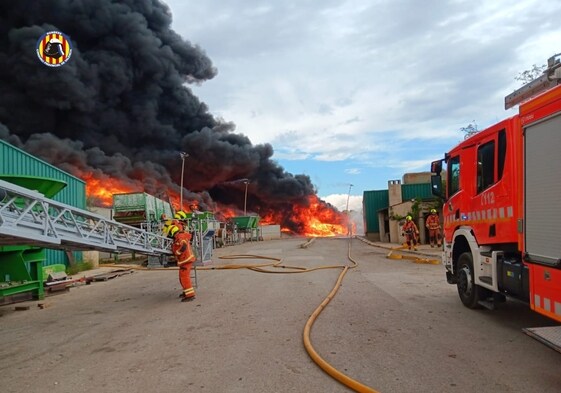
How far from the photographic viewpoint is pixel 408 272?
38.3 ft

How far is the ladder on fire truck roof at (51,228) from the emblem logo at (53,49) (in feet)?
107

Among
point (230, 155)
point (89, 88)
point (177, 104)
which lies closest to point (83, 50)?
point (89, 88)

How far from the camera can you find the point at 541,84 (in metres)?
4.87

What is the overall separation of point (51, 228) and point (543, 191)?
19.7ft

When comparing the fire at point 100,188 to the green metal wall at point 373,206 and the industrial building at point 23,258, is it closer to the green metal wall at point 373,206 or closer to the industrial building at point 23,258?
the green metal wall at point 373,206

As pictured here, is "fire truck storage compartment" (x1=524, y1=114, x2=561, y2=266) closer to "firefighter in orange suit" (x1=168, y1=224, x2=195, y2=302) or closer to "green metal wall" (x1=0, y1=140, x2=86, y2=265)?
"firefighter in orange suit" (x1=168, y1=224, x2=195, y2=302)

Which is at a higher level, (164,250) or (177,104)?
(177,104)

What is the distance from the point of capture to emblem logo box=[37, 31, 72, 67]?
35878 millimetres

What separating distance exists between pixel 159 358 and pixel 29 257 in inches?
214

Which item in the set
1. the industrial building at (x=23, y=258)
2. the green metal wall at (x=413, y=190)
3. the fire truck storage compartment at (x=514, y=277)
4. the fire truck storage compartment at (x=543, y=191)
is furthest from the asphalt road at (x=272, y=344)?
the green metal wall at (x=413, y=190)

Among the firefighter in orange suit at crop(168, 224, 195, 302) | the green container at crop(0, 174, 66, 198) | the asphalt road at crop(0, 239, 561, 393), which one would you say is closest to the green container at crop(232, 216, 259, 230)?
the asphalt road at crop(0, 239, 561, 393)

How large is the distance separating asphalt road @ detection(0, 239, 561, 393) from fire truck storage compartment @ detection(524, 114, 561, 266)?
107cm

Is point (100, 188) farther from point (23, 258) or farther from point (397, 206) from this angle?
point (23, 258)

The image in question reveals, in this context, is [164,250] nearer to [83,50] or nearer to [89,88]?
[89,88]
